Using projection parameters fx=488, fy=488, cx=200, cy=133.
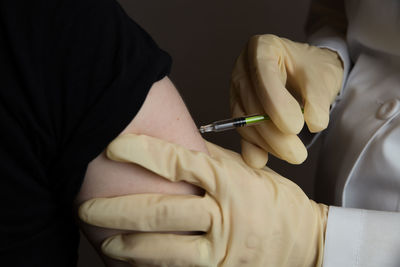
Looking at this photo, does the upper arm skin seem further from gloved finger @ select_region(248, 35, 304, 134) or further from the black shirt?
gloved finger @ select_region(248, 35, 304, 134)

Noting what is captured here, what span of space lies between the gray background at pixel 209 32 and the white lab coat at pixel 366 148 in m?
0.51

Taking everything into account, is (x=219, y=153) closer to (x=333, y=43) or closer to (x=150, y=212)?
(x=150, y=212)

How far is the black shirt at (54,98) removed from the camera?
0.59 m

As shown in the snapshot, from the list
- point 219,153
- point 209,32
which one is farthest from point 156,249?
point 209,32

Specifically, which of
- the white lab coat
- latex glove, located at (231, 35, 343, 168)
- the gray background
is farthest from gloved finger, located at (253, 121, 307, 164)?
the gray background

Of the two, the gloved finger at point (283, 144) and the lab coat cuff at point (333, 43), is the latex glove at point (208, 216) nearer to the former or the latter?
the gloved finger at point (283, 144)

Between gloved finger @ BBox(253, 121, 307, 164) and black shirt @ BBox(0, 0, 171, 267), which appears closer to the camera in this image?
black shirt @ BBox(0, 0, 171, 267)

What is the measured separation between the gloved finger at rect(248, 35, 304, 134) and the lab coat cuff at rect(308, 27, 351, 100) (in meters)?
0.17

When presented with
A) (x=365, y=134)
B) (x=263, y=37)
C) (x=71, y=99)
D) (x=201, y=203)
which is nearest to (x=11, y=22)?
(x=71, y=99)

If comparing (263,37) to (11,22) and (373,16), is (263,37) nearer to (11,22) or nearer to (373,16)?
(373,16)

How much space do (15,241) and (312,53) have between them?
65cm

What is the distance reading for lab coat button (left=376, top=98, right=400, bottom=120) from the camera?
0.84 metres

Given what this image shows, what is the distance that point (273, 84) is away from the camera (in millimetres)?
795

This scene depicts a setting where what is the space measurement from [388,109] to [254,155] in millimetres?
259
